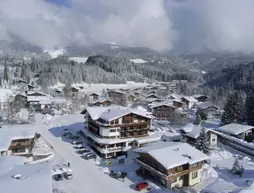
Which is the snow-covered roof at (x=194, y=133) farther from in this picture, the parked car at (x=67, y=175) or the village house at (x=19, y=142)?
the village house at (x=19, y=142)

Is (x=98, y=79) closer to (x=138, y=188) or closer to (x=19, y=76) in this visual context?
(x=19, y=76)

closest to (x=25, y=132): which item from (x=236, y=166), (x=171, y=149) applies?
(x=171, y=149)

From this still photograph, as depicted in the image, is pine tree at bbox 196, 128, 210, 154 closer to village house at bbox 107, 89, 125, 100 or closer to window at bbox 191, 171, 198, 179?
window at bbox 191, 171, 198, 179

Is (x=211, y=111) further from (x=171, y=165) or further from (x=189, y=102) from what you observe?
(x=171, y=165)

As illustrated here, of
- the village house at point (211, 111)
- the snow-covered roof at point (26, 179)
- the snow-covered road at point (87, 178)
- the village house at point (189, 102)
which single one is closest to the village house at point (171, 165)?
the snow-covered road at point (87, 178)

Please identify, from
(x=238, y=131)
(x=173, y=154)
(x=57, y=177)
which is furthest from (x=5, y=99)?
(x=238, y=131)

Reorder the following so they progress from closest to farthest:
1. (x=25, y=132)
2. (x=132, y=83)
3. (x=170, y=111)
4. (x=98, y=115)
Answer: (x=25, y=132), (x=98, y=115), (x=170, y=111), (x=132, y=83)

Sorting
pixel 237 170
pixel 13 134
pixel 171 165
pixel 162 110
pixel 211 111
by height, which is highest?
pixel 162 110
